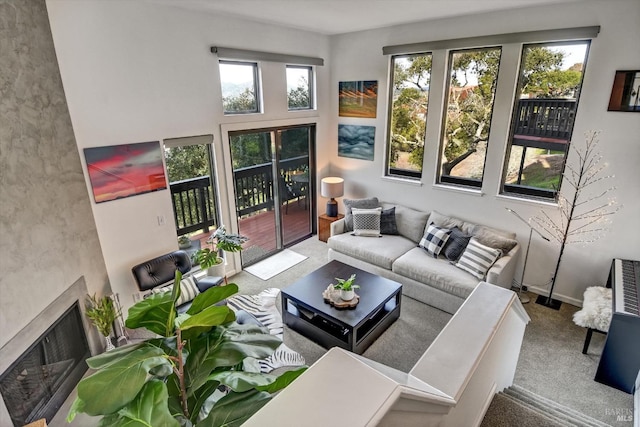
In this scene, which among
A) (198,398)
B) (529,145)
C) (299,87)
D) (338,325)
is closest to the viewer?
(198,398)

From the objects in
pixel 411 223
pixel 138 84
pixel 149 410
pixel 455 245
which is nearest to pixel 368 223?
pixel 411 223

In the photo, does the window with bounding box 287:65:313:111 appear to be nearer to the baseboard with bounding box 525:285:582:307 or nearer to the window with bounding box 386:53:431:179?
the window with bounding box 386:53:431:179

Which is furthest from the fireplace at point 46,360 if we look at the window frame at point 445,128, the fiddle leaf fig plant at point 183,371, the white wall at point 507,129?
the window frame at point 445,128

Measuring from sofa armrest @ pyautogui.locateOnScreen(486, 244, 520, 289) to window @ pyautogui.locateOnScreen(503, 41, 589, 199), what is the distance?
831 millimetres

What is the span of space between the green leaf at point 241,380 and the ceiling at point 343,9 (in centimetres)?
356

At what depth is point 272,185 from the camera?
530 cm

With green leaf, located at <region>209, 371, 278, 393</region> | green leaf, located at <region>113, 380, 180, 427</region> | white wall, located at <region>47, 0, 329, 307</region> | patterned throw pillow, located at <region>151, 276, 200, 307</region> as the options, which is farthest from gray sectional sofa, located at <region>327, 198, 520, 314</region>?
green leaf, located at <region>113, 380, 180, 427</region>

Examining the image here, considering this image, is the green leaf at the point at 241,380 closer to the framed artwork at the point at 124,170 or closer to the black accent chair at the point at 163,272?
the black accent chair at the point at 163,272

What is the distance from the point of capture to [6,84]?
2381 mm

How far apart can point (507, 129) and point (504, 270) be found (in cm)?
173

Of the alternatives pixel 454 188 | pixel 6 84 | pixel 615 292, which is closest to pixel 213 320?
pixel 6 84

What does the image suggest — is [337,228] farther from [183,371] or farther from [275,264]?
[183,371]

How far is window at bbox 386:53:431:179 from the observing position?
16.0 feet

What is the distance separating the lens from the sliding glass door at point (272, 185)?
16.1 feet
